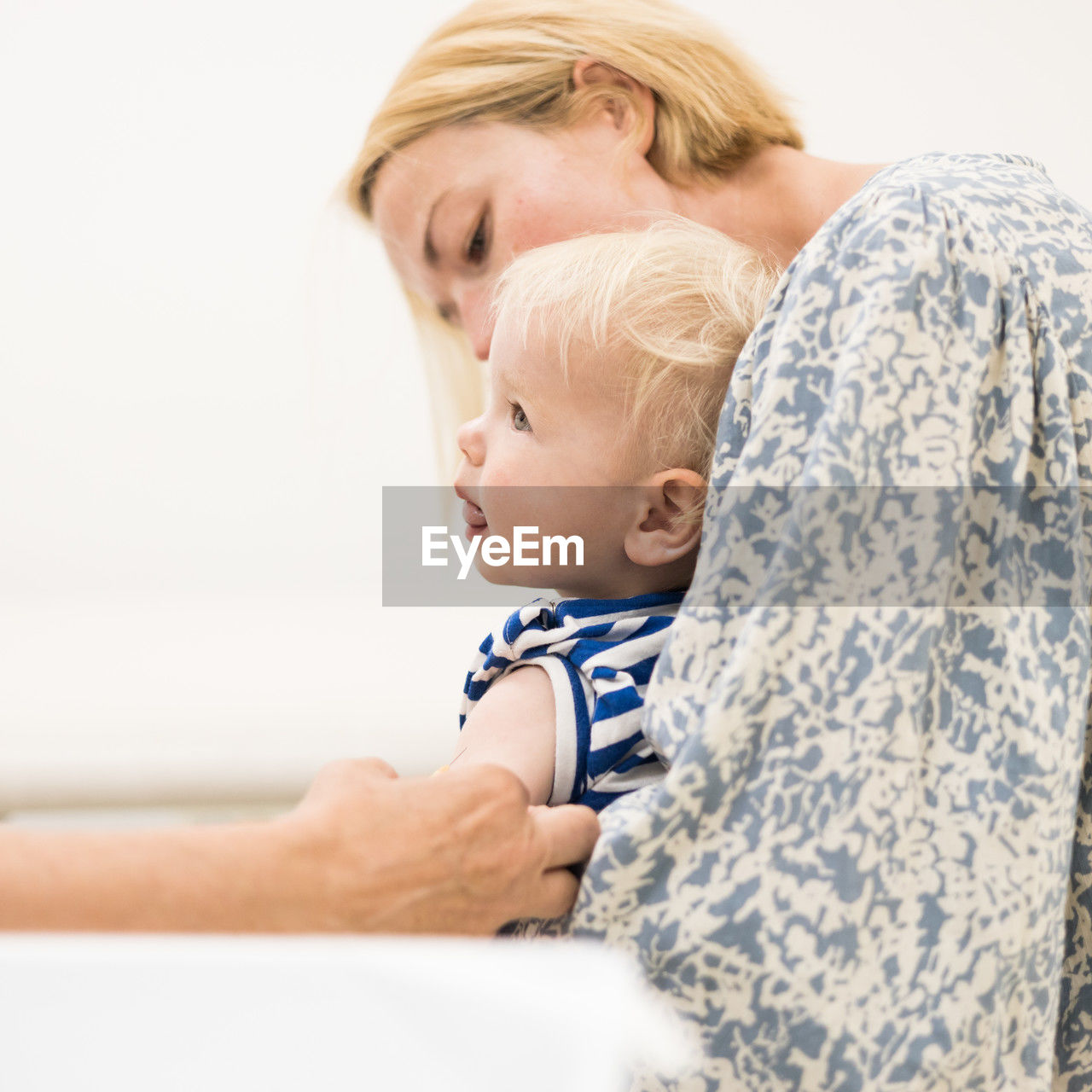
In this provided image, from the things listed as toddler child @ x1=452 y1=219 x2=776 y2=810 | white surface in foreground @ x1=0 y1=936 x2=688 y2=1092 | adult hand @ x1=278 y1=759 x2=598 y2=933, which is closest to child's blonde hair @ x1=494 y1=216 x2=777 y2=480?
toddler child @ x1=452 y1=219 x2=776 y2=810

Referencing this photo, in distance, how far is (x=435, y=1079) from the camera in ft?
1.07

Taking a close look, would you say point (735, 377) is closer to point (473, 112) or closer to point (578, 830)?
point (578, 830)

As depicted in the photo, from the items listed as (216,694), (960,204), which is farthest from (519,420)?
(216,694)

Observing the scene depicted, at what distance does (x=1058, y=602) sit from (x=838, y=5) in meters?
1.67

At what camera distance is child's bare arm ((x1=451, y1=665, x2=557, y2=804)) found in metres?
0.55

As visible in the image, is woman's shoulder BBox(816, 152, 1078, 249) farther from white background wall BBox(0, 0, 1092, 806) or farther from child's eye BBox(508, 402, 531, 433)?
white background wall BBox(0, 0, 1092, 806)

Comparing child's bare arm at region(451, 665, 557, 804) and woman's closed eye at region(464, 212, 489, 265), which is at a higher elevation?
woman's closed eye at region(464, 212, 489, 265)

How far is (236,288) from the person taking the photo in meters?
1.82

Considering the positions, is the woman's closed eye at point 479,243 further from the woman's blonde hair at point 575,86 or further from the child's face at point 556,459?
the child's face at point 556,459

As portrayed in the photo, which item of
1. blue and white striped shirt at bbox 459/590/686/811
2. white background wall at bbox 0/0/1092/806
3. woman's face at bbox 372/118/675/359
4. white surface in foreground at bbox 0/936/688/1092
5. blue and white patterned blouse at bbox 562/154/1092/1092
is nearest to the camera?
white surface in foreground at bbox 0/936/688/1092

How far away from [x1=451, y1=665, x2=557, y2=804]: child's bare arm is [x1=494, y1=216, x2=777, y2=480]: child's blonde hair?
0.16m

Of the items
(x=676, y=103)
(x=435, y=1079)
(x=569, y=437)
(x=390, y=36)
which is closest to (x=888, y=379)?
(x=569, y=437)

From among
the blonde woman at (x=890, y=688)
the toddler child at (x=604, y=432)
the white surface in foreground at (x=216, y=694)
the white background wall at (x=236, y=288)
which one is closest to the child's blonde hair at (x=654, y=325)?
the toddler child at (x=604, y=432)

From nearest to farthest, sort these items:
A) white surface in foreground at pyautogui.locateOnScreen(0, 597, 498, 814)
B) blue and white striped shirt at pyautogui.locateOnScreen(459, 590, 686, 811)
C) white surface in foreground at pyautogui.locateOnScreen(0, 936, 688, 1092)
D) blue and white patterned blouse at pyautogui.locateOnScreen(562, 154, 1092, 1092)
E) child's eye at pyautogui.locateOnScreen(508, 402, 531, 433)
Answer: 1. white surface in foreground at pyautogui.locateOnScreen(0, 936, 688, 1092)
2. blue and white patterned blouse at pyautogui.locateOnScreen(562, 154, 1092, 1092)
3. blue and white striped shirt at pyautogui.locateOnScreen(459, 590, 686, 811)
4. child's eye at pyautogui.locateOnScreen(508, 402, 531, 433)
5. white surface in foreground at pyautogui.locateOnScreen(0, 597, 498, 814)
